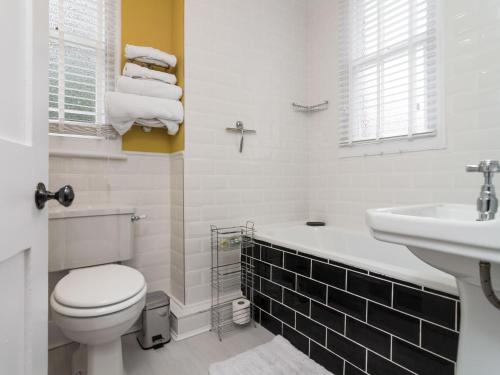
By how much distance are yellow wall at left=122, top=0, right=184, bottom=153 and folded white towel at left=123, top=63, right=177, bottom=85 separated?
0.09 metres

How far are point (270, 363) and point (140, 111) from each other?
176 centimetres

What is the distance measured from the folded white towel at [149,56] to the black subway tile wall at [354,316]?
1.49m

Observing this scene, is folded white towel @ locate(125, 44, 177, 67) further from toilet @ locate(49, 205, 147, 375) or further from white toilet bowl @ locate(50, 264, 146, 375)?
white toilet bowl @ locate(50, 264, 146, 375)

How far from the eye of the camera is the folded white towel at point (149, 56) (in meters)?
1.86

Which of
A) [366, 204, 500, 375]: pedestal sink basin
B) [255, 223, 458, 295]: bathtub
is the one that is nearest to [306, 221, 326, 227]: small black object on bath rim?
[255, 223, 458, 295]: bathtub

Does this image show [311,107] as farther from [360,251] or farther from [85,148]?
[85,148]

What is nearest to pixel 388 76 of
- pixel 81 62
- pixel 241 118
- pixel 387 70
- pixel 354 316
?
pixel 387 70

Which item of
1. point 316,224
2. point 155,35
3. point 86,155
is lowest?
point 316,224

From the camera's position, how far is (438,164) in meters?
1.82

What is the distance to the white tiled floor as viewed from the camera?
1.58 metres

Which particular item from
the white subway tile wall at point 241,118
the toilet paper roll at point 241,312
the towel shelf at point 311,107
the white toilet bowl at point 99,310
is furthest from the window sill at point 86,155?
the towel shelf at point 311,107

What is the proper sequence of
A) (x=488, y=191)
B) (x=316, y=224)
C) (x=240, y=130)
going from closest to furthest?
(x=488, y=191)
(x=240, y=130)
(x=316, y=224)

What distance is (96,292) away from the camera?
1258 mm

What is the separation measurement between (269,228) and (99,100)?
159 centimetres
